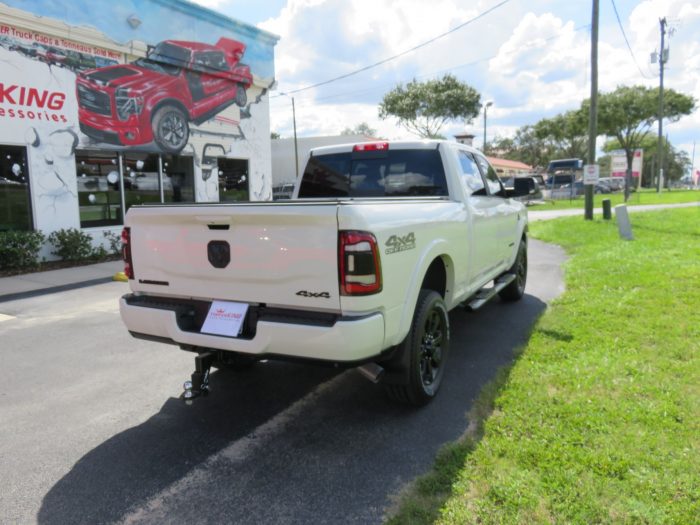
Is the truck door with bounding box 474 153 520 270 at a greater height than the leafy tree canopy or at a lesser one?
lesser

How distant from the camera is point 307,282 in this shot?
9.94ft

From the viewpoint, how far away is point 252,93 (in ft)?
54.2

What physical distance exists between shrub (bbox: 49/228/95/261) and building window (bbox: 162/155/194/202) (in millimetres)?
3110

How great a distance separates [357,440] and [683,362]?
288 cm

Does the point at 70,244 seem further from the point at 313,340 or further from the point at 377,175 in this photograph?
the point at 313,340

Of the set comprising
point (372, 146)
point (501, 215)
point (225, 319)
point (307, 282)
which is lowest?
point (225, 319)

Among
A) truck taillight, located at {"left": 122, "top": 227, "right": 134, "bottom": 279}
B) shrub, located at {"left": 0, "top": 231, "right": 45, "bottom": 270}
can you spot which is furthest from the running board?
shrub, located at {"left": 0, "top": 231, "right": 45, "bottom": 270}

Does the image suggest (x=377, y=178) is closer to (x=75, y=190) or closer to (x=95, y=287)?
(x=95, y=287)

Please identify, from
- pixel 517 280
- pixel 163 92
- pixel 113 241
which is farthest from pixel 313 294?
pixel 163 92

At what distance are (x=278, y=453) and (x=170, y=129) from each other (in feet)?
40.3

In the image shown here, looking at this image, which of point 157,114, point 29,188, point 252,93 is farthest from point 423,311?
→ point 252,93

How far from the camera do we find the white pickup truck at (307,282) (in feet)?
9.71

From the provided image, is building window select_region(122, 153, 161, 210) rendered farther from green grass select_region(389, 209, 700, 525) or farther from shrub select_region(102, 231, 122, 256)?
green grass select_region(389, 209, 700, 525)

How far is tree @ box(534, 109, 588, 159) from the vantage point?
1777 inches
